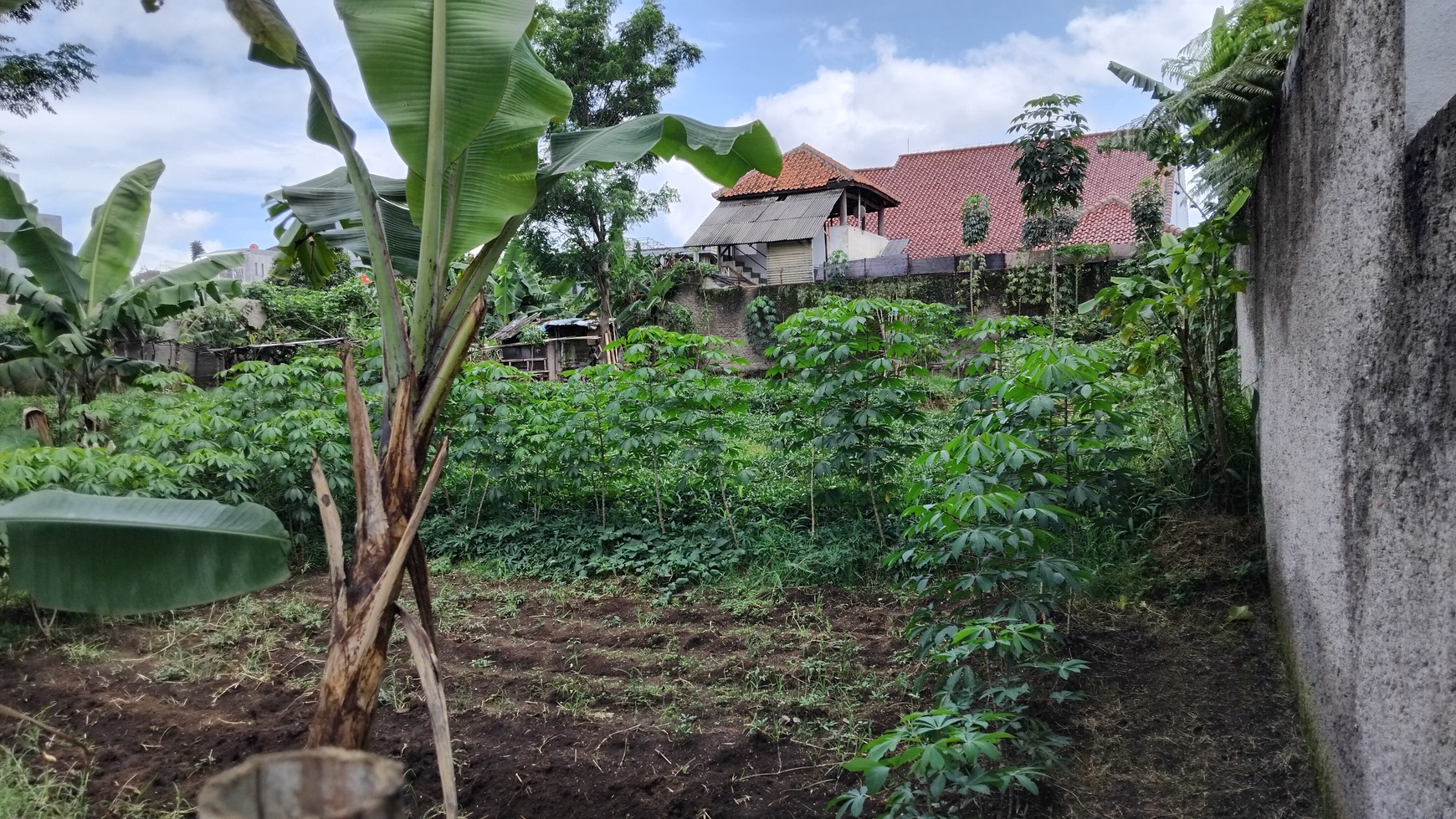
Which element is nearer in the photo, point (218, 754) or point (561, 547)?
point (218, 754)

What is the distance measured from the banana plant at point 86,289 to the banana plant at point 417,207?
4.21 meters

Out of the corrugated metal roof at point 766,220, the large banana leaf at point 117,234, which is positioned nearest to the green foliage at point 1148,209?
the corrugated metal roof at point 766,220

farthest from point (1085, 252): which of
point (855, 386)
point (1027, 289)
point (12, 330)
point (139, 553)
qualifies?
point (12, 330)

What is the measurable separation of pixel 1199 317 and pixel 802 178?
578 inches

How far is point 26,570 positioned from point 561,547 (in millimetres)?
3599

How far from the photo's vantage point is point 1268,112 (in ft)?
10.1

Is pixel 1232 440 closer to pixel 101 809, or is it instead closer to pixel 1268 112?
pixel 1268 112

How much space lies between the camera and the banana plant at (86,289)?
17.9 feet

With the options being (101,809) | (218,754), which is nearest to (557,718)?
(218,754)

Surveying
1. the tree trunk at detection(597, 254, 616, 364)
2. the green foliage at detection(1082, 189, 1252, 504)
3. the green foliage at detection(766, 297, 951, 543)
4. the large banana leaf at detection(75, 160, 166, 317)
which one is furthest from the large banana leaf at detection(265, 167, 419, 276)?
the tree trunk at detection(597, 254, 616, 364)

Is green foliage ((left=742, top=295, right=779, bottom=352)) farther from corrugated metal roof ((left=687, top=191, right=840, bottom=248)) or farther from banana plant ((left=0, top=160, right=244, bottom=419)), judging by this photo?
banana plant ((left=0, top=160, right=244, bottom=419))

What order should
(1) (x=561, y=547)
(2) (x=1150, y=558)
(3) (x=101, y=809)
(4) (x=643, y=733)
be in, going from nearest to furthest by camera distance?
1. (3) (x=101, y=809)
2. (4) (x=643, y=733)
3. (2) (x=1150, y=558)
4. (1) (x=561, y=547)

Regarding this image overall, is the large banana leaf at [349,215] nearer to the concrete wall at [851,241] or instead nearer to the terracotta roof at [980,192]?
the concrete wall at [851,241]

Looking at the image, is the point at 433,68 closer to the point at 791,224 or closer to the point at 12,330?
the point at 12,330
